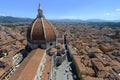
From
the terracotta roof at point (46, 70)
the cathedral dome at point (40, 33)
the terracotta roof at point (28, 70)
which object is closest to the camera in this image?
the terracotta roof at point (28, 70)

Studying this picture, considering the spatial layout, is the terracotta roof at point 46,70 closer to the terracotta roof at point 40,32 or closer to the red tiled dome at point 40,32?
the red tiled dome at point 40,32

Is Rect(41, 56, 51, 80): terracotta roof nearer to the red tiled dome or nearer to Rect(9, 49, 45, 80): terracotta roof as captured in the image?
Rect(9, 49, 45, 80): terracotta roof

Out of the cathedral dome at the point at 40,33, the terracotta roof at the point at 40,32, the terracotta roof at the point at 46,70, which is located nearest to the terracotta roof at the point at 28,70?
the terracotta roof at the point at 46,70

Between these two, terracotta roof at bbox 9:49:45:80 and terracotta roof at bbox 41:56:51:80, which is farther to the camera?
terracotta roof at bbox 41:56:51:80

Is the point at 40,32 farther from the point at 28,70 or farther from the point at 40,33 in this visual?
the point at 28,70

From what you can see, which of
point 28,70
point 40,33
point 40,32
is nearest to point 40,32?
point 40,32

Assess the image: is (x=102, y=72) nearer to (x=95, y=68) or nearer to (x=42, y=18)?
(x=95, y=68)

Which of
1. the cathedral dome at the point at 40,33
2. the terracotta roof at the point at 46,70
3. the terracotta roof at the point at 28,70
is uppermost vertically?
the cathedral dome at the point at 40,33

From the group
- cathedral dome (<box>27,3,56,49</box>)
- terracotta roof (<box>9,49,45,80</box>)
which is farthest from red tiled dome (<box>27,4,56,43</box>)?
terracotta roof (<box>9,49,45,80</box>)

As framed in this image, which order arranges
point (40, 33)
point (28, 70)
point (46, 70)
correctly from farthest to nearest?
point (40, 33) < point (46, 70) < point (28, 70)

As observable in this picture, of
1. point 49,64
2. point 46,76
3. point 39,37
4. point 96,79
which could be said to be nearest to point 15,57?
point 39,37

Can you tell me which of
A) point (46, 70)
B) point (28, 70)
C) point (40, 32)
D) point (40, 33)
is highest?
point (40, 32)

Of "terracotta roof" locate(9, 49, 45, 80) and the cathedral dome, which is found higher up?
the cathedral dome
